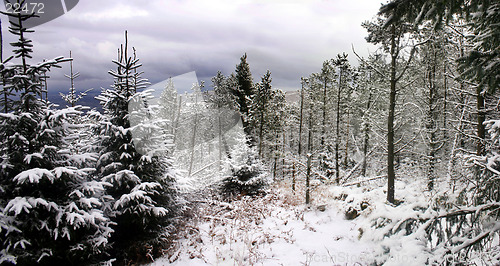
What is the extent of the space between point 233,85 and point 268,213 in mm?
19267

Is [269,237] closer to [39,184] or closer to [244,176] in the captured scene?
[244,176]

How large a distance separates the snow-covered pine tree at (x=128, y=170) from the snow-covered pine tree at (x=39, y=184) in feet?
3.04

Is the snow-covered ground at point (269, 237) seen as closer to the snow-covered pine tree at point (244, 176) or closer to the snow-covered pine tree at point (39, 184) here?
the snow-covered pine tree at point (244, 176)

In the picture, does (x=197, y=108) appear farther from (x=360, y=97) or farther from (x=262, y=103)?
(x=360, y=97)

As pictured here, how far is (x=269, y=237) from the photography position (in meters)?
8.30

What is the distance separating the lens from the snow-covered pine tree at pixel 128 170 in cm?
658

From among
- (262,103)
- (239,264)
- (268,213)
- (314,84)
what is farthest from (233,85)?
(239,264)

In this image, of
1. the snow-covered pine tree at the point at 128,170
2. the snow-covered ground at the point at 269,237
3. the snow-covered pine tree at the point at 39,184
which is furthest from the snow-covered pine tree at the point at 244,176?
the snow-covered pine tree at the point at 39,184

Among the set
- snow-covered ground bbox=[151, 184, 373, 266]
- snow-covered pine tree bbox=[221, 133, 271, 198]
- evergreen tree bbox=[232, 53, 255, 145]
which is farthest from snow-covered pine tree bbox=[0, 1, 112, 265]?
evergreen tree bbox=[232, 53, 255, 145]

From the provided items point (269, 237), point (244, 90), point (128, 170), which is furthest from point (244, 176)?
point (244, 90)

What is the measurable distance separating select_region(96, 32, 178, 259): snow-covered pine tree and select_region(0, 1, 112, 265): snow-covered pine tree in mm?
925

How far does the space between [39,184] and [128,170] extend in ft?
5.83

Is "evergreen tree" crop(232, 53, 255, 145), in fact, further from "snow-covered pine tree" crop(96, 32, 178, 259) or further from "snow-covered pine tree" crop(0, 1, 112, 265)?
"snow-covered pine tree" crop(0, 1, 112, 265)

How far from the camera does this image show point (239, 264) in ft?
21.3
